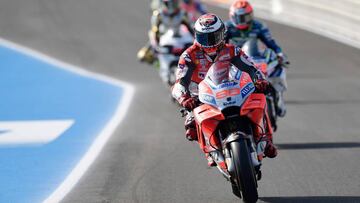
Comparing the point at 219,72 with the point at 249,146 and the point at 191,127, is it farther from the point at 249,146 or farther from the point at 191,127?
the point at 249,146

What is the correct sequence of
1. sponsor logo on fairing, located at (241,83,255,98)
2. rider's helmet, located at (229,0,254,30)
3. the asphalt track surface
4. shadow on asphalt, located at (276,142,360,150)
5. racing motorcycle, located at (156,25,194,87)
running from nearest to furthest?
sponsor logo on fairing, located at (241,83,255,98), the asphalt track surface, shadow on asphalt, located at (276,142,360,150), rider's helmet, located at (229,0,254,30), racing motorcycle, located at (156,25,194,87)

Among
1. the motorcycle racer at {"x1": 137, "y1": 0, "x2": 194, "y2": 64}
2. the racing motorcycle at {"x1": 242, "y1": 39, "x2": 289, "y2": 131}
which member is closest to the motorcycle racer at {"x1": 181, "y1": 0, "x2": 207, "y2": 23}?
the motorcycle racer at {"x1": 137, "y1": 0, "x2": 194, "y2": 64}

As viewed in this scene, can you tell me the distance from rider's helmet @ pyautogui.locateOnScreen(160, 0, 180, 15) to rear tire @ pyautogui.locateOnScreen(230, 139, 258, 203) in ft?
34.8

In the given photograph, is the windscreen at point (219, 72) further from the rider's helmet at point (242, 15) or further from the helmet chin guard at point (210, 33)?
the rider's helmet at point (242, 15)

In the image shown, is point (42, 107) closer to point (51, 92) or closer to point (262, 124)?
point (51, 92)

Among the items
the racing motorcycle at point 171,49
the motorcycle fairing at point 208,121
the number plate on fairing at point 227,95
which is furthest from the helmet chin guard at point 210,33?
the racing motorcycle at point 171,49

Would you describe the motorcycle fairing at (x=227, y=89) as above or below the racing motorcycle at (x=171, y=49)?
above

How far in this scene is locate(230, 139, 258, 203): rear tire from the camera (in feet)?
27.3

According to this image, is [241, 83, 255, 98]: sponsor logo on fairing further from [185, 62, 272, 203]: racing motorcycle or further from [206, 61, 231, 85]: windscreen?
[206, 61, 231, 85]: windscreen

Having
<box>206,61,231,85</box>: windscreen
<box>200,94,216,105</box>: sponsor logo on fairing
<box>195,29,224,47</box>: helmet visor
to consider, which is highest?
<box>195,29,224,47</box>: helmet visor

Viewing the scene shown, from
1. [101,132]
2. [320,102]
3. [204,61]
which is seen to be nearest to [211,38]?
[204,61]

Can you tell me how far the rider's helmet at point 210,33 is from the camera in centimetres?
936

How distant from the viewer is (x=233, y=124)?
8.73 m

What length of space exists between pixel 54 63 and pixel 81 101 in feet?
17.9
